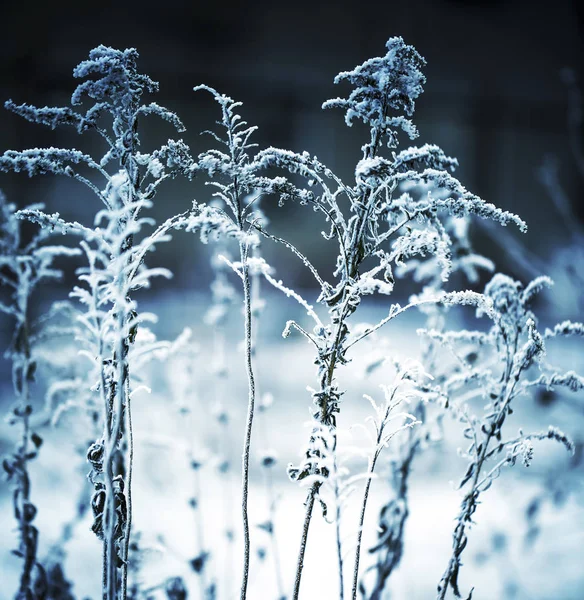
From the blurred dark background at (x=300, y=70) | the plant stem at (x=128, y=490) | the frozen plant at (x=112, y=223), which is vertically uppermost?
the blurred dark background at (x=300, y=70)

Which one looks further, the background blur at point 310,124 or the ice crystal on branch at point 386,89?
the background blur at point 310,124

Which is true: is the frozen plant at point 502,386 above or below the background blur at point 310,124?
below

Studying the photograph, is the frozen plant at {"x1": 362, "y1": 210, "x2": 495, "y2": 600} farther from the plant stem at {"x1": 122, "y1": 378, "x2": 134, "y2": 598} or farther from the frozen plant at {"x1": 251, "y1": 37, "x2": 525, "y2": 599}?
the plant stem at {"x1": 122, "y1": 378, "x2": 134, "y2": 598}

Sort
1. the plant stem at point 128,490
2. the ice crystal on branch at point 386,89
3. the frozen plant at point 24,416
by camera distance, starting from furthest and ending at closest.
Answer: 1. the frozen plant at point 24,416
2. the plant stem at point 128,490
3. the ice crystal on branch at point 386,89

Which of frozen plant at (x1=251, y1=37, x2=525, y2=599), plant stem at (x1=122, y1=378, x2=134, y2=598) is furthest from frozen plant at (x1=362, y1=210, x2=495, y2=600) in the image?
plant stem at (x1=122, y1=378, x2=134, y2=598)

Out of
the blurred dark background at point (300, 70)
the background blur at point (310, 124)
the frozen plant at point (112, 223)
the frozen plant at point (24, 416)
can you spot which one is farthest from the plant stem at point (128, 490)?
the blurred dark background at point (300, 70)

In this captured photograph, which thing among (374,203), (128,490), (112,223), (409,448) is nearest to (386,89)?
(374,203)

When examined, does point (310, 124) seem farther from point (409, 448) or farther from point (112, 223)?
point (112, 223)

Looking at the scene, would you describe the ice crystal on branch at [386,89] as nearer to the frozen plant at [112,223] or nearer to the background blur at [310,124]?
the frozen plant at [112,223]

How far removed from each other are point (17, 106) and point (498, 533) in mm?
2557

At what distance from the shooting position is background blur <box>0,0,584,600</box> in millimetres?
2373

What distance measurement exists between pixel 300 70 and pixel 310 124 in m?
0.29

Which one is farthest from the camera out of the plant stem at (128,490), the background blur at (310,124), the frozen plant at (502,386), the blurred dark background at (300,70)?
the blurred dark background at (300,70)

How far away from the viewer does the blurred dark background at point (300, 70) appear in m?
A: 2.57
